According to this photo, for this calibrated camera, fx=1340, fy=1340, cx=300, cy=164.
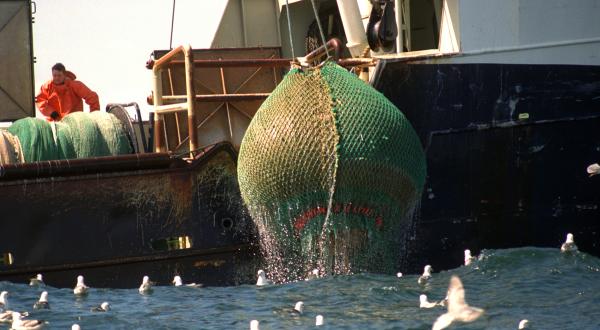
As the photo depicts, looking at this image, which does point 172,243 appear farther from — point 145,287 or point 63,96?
point 63,96

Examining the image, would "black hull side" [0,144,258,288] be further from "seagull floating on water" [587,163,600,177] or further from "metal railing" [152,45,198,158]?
"seagull floating on water" [587,163,600,177]

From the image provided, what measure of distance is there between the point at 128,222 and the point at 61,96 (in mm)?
3586

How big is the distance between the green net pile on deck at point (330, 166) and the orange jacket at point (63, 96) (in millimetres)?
4812

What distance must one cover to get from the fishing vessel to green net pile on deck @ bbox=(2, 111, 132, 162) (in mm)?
381

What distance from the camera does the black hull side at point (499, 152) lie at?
14820mm

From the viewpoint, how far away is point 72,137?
14.7 meters

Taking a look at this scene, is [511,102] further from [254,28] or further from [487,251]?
[254,28]

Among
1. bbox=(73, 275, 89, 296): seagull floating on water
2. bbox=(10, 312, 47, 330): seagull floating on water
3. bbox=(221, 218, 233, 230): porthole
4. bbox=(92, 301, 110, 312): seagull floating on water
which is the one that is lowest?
bbox=(10, 312, 47, 330): seagull floating on water

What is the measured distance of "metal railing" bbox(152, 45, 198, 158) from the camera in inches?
570

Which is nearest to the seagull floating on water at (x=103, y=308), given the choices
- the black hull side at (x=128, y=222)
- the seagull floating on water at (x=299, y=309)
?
the black hull side at (x=128, y=222)

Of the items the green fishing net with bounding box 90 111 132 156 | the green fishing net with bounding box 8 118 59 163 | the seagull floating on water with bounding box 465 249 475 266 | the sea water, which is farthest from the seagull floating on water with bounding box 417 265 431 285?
the green fishing net with bounding box 8 118 59 163

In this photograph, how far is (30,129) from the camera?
14.4 m

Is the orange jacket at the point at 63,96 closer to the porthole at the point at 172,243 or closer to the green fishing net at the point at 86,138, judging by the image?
the green fishing net at the point at 86,138

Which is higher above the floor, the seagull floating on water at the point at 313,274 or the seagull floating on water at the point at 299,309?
the seagull floating on water at the point at 313,274
